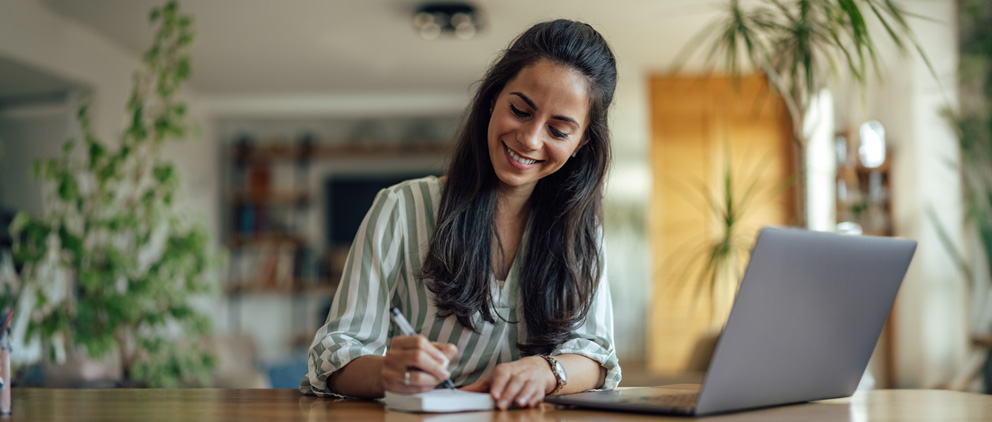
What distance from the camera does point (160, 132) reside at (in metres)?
3.55

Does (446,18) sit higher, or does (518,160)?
(446,18)

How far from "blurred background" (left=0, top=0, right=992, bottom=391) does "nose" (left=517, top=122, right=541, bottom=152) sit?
1316 millimetres

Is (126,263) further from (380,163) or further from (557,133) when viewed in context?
(380,163)

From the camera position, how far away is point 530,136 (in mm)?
1236

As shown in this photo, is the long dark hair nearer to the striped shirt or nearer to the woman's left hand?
the striped shirt

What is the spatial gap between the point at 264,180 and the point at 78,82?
2877mm

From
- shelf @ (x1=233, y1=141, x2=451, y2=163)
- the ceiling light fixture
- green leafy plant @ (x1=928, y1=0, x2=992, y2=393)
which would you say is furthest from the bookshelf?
green leafy plant @ (x1=928, y1=0, x2=992, y2=393)

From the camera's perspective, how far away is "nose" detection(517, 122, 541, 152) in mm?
1237

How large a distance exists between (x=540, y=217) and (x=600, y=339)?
0.24 meters

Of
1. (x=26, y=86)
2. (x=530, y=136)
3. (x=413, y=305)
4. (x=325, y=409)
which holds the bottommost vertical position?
(x=325, y=409)

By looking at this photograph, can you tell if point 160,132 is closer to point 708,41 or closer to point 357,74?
point 357,74

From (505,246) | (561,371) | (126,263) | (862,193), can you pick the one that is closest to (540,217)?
(505,246)

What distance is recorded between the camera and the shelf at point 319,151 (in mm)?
7664

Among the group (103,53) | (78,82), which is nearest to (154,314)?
(78,82)
